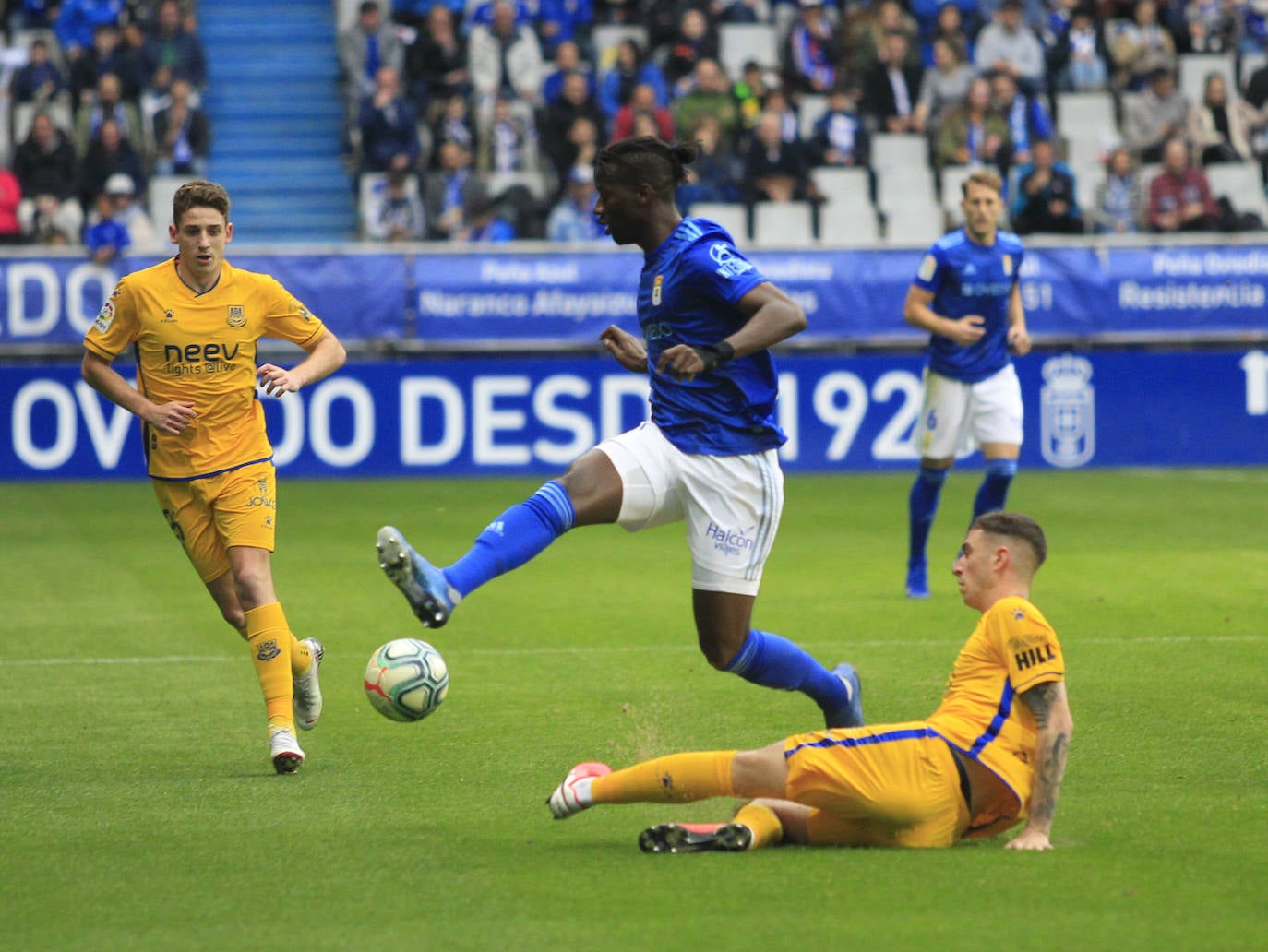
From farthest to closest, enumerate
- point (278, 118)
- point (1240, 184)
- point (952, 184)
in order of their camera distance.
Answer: point (278, 118), point (1240, 184), point (952, 184)

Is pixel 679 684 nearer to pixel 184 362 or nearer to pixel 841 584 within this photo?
pixel 184 362

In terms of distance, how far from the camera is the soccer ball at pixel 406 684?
518 centimetres

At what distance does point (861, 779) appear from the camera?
15.8 ft

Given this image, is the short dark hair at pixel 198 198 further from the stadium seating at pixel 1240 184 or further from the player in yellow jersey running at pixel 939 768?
the stadium seating at pixel 1240 184

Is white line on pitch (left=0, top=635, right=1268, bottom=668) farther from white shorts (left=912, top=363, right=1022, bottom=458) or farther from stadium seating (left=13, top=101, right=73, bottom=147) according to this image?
stadium seating (left=13, top=101, right=73, bottom=147)

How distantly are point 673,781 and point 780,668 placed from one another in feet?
3.15

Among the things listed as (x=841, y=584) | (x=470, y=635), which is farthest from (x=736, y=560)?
(x=841, y=584)

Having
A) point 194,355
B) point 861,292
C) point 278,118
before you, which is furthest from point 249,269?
point 194,355

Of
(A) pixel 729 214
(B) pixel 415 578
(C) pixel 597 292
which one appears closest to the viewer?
(B) pixel 415 578

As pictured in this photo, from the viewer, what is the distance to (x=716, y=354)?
16.9ft

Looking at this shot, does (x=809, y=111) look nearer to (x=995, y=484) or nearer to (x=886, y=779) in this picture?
(x=995, y=484)

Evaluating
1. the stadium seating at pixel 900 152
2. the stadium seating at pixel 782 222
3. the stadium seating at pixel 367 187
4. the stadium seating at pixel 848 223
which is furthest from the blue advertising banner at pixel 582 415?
the stadium seating at pixel 900 152

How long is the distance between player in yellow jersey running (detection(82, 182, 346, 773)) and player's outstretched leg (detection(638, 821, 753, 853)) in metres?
1.67

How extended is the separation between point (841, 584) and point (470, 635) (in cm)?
258
